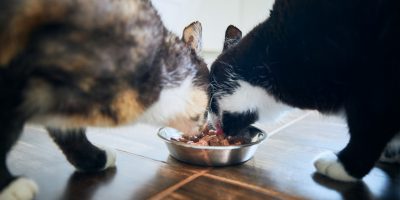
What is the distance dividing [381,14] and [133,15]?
630 mm

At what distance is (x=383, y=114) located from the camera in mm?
943

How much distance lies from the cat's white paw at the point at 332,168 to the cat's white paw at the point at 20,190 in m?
0.75

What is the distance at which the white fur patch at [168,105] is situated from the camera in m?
0.86

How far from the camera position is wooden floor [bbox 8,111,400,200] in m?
0.90

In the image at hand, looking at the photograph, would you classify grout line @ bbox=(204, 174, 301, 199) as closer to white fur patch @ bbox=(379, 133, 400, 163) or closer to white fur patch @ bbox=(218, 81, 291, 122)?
white fur patch @ bbox=(218, 81, 291, 122)

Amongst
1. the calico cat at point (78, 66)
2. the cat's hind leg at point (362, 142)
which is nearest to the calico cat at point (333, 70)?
the cat's hind leg at point (362, 142)

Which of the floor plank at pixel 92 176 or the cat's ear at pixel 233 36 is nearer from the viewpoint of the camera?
the floor plank at pixel 92 176

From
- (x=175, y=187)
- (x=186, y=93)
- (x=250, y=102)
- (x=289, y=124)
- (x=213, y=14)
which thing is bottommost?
(x=289, y=124)

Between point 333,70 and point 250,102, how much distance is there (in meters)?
0.33

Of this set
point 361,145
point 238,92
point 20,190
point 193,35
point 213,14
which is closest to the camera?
point 20,190

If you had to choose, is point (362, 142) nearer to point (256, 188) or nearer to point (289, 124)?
point (256, 188)

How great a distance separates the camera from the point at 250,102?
4.16ft

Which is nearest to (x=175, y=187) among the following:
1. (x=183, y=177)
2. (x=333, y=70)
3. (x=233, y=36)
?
(x=183, y=177)

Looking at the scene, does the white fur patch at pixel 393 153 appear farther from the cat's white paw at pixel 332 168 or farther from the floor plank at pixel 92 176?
the floor plank at pixel 92 176
